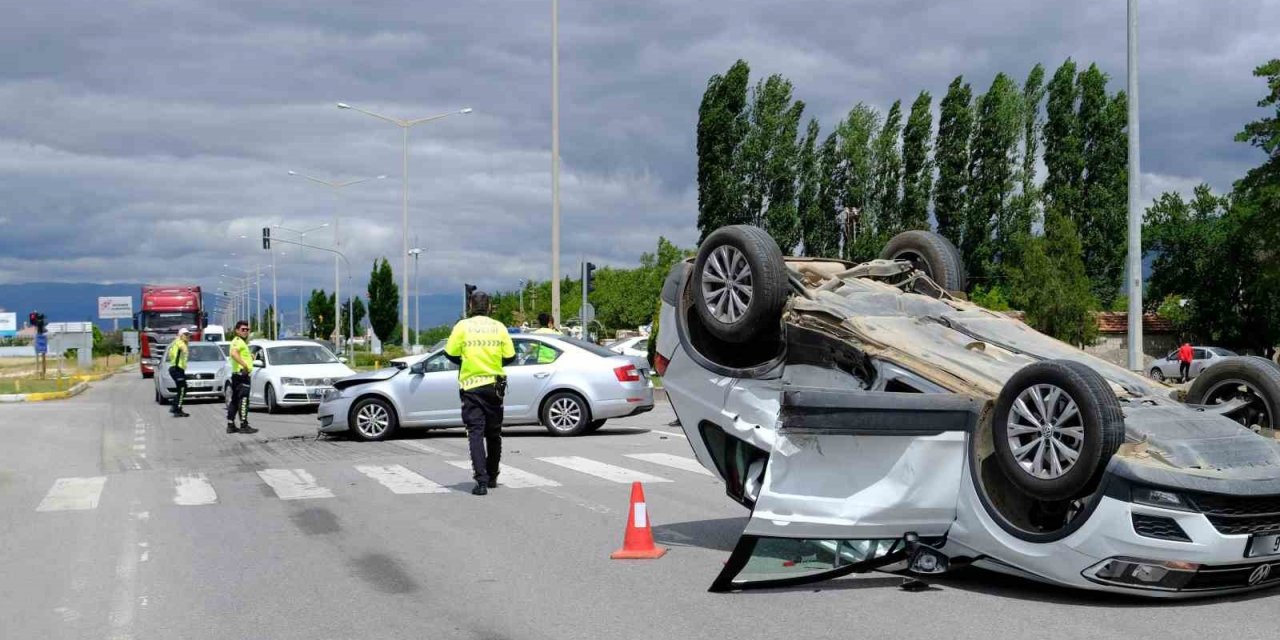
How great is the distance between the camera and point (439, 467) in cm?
1339

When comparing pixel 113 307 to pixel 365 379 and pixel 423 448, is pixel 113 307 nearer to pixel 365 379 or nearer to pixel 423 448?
pixel 365 379

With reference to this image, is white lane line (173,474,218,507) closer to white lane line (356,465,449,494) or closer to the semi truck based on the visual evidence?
white lane line (356,465,449,494)

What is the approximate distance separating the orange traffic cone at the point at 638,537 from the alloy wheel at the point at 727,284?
1257 mm

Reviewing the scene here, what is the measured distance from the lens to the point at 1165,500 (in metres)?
5.73

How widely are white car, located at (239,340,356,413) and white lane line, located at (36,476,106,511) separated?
9.91 metres

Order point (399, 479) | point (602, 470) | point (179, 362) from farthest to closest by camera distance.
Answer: point (179, 362) → point (602, 470) → point (399, 479)

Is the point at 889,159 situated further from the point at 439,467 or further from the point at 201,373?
the point at 439,467

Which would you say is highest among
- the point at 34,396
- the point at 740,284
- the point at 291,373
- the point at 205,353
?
the point at 740,284

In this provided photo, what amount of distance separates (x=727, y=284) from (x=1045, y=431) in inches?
98.0

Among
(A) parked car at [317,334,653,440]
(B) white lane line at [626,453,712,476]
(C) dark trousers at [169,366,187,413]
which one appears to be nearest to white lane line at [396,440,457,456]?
(A) parked car at [317,334,653,440]

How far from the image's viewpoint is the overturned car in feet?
19.2

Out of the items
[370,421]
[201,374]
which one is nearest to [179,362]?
[201,374]

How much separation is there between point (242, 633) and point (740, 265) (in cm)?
365

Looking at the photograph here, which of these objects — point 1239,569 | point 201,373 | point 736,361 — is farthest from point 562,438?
point 201,373
